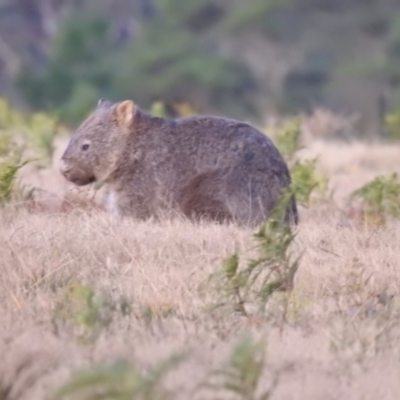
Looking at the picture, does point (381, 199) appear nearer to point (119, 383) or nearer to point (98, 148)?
point (98, 148)

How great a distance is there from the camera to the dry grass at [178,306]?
6.40 meters

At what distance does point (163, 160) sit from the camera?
10.4m

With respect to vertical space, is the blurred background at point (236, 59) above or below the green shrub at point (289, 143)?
above

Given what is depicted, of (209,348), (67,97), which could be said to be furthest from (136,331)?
(67,97)

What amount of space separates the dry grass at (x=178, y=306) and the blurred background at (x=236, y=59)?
2323cm

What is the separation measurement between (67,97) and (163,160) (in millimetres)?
23128

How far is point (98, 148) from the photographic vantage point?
1056 centimetres

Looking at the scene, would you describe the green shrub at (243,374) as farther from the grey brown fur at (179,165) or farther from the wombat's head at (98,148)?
the wombat's head at (98,148)

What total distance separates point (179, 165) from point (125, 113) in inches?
26.8

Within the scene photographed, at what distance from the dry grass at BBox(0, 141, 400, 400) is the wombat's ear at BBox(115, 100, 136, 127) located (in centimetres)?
105

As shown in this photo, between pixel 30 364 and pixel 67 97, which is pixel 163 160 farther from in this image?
pixel 67 97

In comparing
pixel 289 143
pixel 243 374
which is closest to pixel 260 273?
pixel 243 374

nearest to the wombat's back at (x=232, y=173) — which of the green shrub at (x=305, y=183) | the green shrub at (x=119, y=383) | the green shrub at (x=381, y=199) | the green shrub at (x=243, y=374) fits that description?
the green shrub at (x=305, y=183)

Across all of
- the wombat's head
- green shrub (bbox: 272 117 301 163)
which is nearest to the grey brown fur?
the wombat's head
